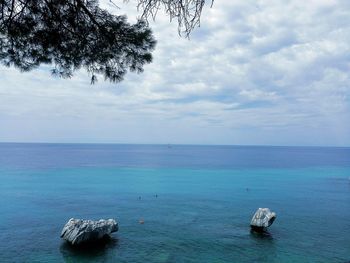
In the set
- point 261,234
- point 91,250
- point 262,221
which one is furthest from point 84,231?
point 262,221

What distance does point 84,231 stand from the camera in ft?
109

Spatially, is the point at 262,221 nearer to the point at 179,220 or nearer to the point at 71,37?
the point at 179,220

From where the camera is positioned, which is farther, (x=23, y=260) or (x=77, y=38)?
(x=23, y=260)

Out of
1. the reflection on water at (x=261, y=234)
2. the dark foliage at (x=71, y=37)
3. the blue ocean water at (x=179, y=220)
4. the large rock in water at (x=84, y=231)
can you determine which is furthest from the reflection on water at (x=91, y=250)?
the dark foliage at (x=71, y=37)

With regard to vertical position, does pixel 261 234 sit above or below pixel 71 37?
below

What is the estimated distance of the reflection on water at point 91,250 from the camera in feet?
98.3

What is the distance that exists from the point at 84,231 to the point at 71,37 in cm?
2830

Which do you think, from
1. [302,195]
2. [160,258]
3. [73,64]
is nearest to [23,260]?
[160,258]

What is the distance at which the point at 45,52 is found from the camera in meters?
9.66

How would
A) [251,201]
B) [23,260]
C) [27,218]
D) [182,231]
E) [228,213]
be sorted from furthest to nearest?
1. [251,201]
2. [228,213]
3. [27,218]
4. [182,231]
5. [23,260]

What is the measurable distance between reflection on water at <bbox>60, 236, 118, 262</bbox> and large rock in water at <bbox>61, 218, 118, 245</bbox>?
52 centimetres

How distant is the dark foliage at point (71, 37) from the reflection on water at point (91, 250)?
2486 centimetres

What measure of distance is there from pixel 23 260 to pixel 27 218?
54.3ft

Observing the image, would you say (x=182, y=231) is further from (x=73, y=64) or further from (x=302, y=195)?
(x=302, y=195)
